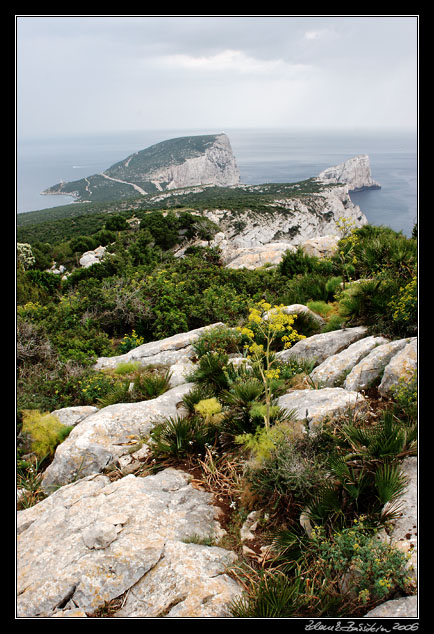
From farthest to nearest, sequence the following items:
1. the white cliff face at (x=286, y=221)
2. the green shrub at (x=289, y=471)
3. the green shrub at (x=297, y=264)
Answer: the white cliff face at (x=286, y=221) < the green shrub at (x=297, y=264) < the green shrub at (x=289, y=471)

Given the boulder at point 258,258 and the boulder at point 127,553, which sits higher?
the boulder at point 258,258

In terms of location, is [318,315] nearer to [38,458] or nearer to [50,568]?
[38,458]

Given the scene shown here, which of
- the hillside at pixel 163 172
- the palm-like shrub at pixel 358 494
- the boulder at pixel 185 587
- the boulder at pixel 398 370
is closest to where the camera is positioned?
the boulder at pixel 185 587

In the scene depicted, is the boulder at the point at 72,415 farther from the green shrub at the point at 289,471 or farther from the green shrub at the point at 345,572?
the green shrub at the point at 345,572

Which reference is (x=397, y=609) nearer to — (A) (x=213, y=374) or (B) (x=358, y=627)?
(B) (x=358, y=627)

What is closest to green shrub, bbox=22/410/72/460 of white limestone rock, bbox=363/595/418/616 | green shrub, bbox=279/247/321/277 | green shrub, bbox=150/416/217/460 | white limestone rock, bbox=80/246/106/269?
green shrub, bbox=150/416/217/460

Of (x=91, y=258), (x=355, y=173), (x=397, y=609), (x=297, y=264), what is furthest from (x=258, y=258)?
(x=355, y=173)

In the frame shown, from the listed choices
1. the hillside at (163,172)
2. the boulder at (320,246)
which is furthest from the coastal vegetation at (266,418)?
the hillside at (163,172)
